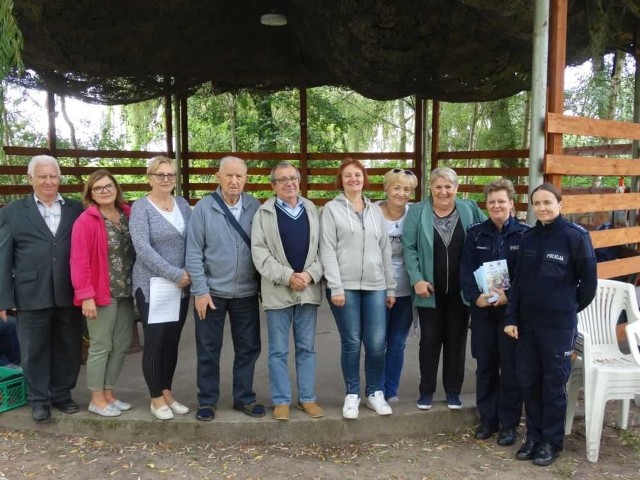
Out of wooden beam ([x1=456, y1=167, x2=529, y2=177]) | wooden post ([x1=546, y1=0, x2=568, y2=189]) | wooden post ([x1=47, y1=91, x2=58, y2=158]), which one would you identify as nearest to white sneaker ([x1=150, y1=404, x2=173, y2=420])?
wooden post ([x1=546, y1=0, x2=568, y2=189])

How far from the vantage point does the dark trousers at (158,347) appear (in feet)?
10.1

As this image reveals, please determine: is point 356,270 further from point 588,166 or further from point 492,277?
point 588,166

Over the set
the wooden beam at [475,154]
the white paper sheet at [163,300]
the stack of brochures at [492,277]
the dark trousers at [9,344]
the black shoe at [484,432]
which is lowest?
the black shoe at [484,432]

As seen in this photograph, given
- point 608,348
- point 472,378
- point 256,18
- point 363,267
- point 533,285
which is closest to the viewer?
point 533,285

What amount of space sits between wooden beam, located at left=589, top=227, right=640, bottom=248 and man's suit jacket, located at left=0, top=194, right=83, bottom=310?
3322 millimetres

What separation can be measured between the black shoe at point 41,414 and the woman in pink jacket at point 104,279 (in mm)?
232

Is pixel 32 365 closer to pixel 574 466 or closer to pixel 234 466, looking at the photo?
pixel 234 466

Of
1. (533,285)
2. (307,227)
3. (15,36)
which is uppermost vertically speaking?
(15,36)

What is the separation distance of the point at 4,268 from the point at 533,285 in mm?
2733

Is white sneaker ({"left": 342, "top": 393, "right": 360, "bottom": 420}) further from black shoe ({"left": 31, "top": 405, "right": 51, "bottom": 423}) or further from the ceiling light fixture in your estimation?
the ceiling light fixture

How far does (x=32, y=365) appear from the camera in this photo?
3.23m

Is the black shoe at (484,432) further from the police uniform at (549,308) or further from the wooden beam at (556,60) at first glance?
the wooden beam at (556,60)

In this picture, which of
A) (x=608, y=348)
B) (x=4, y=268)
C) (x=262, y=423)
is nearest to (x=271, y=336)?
(x=262, y=423)

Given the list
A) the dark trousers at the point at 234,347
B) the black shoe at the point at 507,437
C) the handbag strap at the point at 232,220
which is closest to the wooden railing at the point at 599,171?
the black shoe at the point at 507,437
